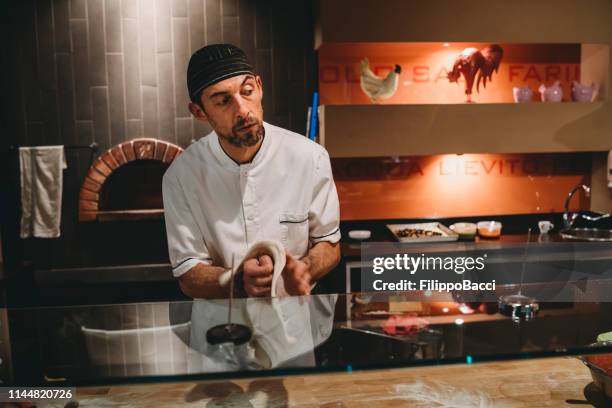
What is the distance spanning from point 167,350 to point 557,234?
141 inches

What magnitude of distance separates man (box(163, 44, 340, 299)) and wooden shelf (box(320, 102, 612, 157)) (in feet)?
5.31

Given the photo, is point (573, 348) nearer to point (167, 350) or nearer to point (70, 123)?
point (167, 350)

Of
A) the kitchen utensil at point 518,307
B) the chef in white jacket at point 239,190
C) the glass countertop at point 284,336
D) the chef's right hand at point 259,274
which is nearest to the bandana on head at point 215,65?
the chef in white jacket at point 239,190

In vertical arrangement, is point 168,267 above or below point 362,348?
below

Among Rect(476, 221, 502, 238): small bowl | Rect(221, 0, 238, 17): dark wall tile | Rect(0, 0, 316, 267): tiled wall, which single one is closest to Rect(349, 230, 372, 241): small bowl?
Rect(476, 221, 502, 238): small bowl

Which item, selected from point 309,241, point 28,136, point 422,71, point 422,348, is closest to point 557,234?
point 422,71

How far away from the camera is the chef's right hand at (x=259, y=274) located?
1519 mm

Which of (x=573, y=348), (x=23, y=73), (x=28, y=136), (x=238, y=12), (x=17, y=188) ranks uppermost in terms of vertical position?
(x=238, y=12)

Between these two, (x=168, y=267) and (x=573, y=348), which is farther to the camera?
(x=168, y=267)

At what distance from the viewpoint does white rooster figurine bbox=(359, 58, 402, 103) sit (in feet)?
12.1

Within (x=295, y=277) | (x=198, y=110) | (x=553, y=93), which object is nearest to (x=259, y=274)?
(x=295, y=277)

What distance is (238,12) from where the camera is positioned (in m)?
3.88

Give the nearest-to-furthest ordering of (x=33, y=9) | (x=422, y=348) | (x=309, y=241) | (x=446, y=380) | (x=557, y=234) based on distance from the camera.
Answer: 1. (x=422, y=348)
2. (x=446, y=380)
3. (x=309, y=241)
4. (x=33, y=9)
5. (x=557, y=234)

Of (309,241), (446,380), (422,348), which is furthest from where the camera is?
(309,241)
